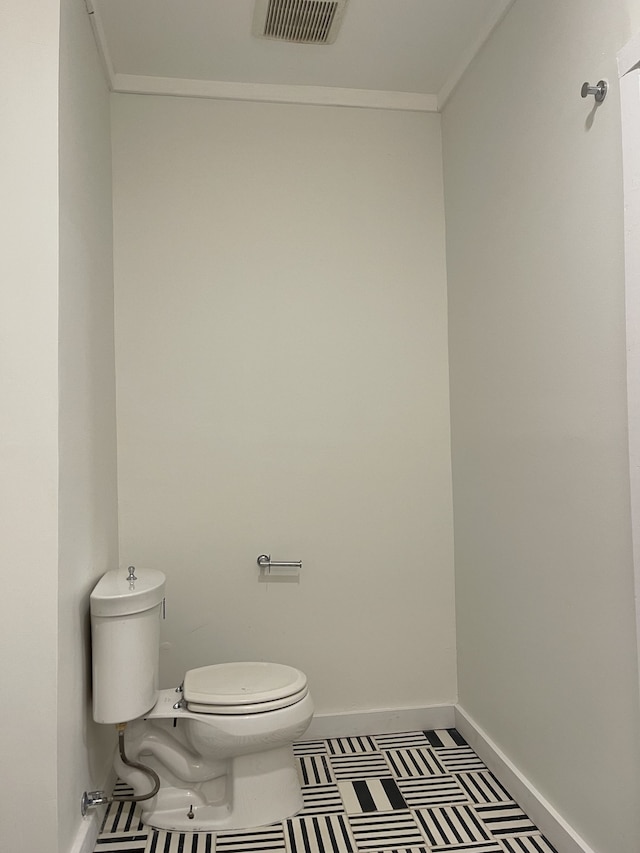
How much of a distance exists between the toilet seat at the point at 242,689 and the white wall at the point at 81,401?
0.32 metres

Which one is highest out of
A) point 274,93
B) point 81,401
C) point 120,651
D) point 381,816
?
point 274,93

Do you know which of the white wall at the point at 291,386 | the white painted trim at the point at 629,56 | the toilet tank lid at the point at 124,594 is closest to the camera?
the white painted trim at the point at 629,56

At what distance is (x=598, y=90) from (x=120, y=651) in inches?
74.7

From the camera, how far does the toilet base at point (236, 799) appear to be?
2111 mm

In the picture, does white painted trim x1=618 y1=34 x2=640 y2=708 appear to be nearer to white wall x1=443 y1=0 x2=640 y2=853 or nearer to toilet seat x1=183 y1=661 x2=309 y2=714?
white wall x1=443 y1=0 x2=640 y2=853

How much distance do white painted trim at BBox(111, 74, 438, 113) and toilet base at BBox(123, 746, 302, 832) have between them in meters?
2.32

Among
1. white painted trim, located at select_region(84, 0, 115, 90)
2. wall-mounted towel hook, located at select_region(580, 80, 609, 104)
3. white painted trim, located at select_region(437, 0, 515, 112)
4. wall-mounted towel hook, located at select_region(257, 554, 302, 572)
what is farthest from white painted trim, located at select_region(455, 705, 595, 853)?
white painted trim, located at select_region(84, 0, 115, 90)

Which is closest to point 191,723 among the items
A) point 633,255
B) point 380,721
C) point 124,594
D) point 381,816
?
point 124,594

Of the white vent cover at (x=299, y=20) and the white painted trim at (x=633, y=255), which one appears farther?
the white vent cover at (x=299, y=20)

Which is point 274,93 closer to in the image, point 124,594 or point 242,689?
point 124,594

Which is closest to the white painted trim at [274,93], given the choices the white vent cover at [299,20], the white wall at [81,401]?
the white wall at [81,401]

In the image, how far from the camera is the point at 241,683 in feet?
7.27

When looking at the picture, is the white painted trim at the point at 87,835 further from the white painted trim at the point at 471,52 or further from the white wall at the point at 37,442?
the white painted trim at the point at 471,52

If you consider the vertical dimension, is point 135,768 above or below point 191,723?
below
